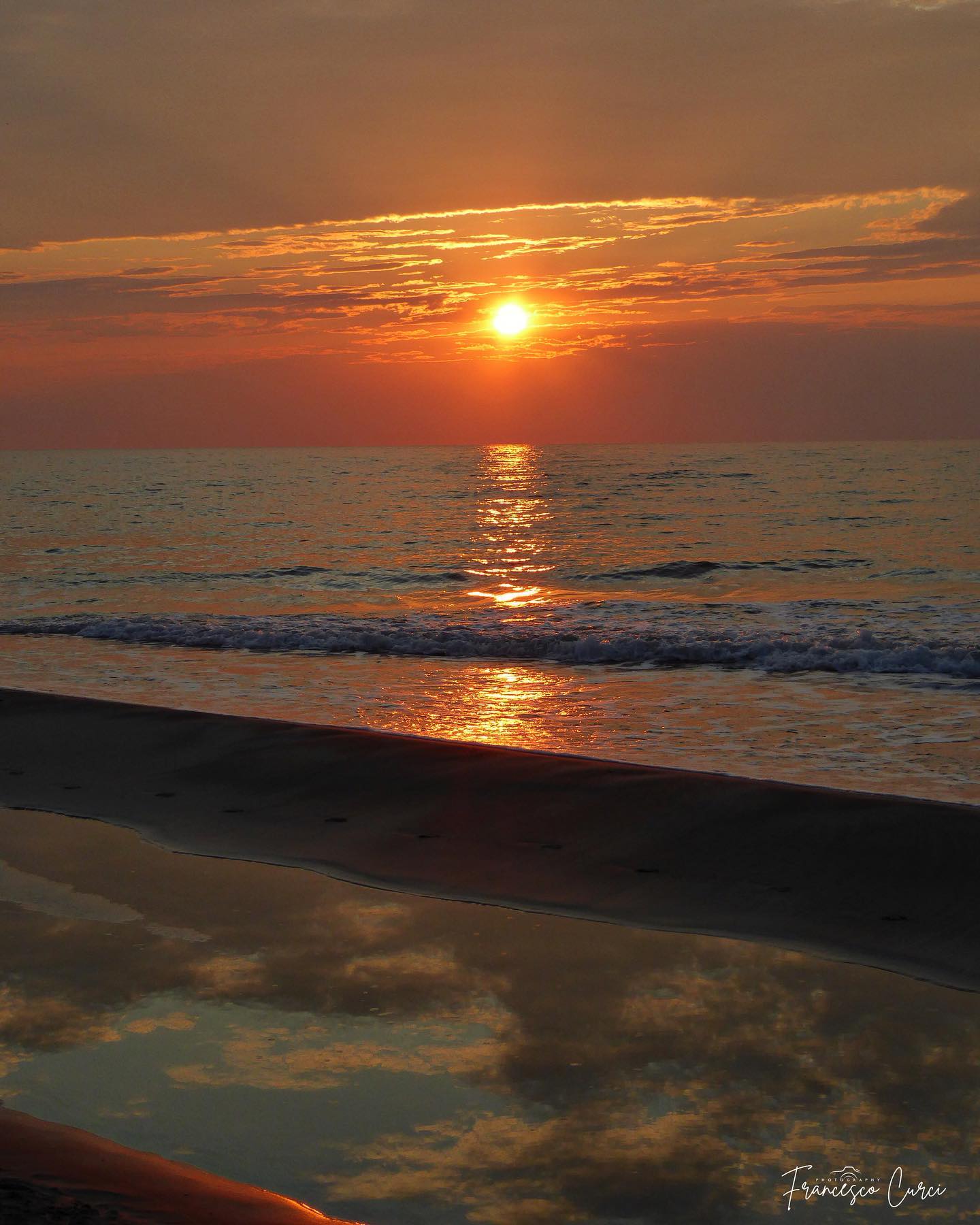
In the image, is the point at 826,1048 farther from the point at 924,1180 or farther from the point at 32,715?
the point at 32,715

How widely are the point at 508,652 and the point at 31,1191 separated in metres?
13.7

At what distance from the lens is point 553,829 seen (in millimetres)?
7203

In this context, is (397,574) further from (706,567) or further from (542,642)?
(542,642)

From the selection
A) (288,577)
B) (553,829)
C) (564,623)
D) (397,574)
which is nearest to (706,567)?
(397,574)

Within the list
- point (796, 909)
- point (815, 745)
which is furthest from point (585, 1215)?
point (815, 745)

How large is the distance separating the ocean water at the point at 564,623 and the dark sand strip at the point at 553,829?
1.57 metres

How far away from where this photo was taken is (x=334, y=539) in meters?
39.6

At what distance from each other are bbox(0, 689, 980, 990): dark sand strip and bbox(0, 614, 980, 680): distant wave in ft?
23.4

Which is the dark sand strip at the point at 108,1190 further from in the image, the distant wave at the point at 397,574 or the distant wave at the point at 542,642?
the distant wave at the point at 397,574

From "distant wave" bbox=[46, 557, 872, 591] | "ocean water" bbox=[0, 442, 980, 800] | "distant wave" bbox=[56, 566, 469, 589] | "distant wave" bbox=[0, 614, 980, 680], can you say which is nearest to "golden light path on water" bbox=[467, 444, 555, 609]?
"ocean water" bbox=[0, 442, 980, 800]

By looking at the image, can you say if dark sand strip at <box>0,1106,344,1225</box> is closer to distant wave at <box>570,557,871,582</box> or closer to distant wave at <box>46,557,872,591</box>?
distant wave at <box>46,557,872,591</box>

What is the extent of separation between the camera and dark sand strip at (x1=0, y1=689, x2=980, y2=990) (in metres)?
5.78

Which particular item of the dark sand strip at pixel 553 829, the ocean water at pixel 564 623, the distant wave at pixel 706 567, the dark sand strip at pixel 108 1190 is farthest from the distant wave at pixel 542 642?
the dark sand strip at pixel 108 1190

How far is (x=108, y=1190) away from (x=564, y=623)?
16307 mm
